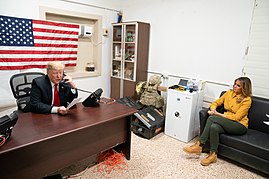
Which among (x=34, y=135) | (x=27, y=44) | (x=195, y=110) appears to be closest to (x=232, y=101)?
(x=195, y=110)

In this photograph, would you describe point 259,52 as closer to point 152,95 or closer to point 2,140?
point 152,95

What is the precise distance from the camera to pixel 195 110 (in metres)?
2.99

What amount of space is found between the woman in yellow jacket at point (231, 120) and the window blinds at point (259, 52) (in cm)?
39

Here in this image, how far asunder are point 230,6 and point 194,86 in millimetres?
1310

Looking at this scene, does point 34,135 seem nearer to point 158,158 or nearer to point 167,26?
point 158,158

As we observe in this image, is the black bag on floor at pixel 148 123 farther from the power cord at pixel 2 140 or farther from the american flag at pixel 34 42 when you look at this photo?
the power cord at pixel 2 140

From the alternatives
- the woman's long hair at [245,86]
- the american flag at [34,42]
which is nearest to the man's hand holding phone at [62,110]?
the american flag at [34,42]

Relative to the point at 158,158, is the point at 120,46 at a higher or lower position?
higher

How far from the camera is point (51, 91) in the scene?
208 centimetres

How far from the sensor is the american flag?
285 centimetres

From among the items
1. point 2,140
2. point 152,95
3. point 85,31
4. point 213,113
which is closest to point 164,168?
point 213,113

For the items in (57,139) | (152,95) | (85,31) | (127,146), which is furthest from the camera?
(85,31)

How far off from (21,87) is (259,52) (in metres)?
3.28

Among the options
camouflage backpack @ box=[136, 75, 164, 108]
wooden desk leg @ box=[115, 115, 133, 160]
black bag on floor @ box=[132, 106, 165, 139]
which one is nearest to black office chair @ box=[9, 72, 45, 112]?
wooden desk leg @ box=[115, 115, 133, 160]
